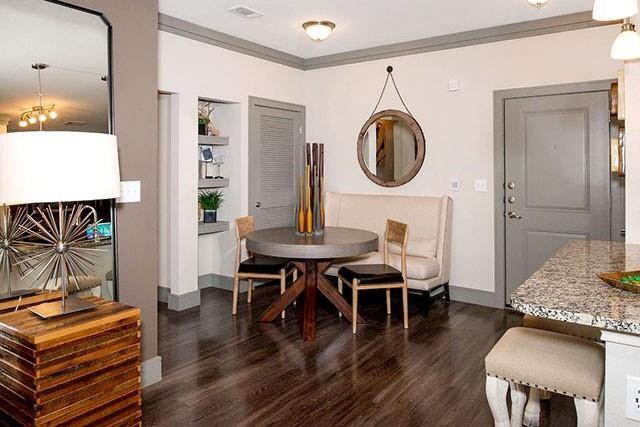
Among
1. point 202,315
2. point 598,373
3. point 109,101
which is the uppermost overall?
point 109,101

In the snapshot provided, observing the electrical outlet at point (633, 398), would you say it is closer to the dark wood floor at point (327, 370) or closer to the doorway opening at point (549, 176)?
the dark wood floor at point (327, 370)

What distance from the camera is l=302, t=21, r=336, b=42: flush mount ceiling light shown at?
4371mm

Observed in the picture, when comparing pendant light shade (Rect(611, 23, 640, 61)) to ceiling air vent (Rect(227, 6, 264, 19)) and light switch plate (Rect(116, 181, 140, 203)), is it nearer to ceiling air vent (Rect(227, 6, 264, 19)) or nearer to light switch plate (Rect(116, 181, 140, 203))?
light switch plate (Rect(116, 181, 140, 203))

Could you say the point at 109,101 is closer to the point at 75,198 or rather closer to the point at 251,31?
the point at 75,198

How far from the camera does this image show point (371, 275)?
3.97m

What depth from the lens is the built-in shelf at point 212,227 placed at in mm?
4939

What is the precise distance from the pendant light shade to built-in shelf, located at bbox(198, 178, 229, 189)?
3.71 m

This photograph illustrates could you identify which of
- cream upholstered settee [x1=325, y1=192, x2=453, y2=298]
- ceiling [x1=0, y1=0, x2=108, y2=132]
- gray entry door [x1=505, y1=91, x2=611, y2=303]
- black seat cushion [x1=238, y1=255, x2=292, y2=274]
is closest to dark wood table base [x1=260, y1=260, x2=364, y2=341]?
black seat cushion [x1=238, y1=255, x2=292, y2=274]

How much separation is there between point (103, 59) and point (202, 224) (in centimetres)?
250

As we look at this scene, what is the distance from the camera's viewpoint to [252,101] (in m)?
5.22

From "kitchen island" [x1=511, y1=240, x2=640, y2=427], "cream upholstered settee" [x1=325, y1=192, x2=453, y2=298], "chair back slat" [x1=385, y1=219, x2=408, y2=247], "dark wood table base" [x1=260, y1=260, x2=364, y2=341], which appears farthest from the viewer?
"cream upholstered settee" [x1=325, y1=192, x2=453, y2=298]

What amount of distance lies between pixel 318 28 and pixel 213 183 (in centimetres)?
184

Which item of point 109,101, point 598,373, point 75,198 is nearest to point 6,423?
point 75,198

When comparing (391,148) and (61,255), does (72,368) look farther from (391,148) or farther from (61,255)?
(391,148)
